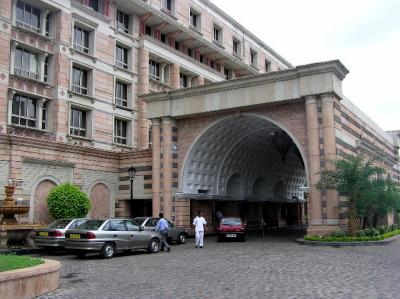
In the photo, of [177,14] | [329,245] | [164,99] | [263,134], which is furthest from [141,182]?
[177,14]

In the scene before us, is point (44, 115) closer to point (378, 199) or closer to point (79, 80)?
point (79, 80)

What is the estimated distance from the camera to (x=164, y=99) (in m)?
26.5

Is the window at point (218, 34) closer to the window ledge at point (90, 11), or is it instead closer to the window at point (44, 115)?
the window ledge at point (90, 11)

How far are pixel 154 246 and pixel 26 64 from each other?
15.2m

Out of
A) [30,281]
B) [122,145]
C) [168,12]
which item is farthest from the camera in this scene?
[168,12]

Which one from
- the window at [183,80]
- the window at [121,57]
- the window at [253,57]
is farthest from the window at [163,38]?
the window at [253,57]

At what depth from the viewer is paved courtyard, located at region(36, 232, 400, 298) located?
30.5 feet

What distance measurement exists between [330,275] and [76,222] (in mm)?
10868

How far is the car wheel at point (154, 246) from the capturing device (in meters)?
18.2

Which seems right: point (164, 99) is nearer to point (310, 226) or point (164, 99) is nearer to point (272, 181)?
point (310, 226)

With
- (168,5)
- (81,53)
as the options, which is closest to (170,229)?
(81,53)

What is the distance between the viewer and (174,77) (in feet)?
124

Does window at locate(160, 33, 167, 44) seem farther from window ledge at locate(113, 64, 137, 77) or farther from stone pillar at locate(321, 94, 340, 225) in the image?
stone pillar at locate(321, 94, 340, 225)

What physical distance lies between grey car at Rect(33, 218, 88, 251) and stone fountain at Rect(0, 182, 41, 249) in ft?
3.88
